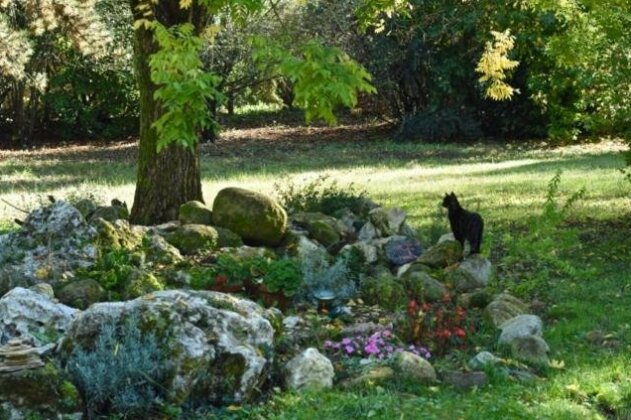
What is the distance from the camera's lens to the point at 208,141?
30.5 meters

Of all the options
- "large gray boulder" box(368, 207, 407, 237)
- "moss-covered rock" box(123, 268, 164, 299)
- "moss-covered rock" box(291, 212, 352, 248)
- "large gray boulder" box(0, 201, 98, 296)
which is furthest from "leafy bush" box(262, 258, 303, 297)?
"large gray boulder" box(368, 207, 407, 237)

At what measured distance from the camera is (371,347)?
657 centimetres

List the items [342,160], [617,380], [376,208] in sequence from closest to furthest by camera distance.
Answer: [617,380] < [376,208] < [342,160]

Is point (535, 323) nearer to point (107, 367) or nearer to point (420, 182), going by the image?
point (107, 367)

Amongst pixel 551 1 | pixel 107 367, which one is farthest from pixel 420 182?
pixel 107 367

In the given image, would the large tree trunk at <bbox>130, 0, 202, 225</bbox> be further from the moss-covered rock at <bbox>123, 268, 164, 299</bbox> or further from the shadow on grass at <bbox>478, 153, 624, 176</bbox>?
the shadow on grass at <bbox>478, 153, 624, 176</bbox>

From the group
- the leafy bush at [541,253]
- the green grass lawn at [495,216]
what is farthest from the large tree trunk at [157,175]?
the leafy bush at [541,253]

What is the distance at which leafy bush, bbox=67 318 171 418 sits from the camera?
17.5 ft

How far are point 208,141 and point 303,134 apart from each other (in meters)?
3.96

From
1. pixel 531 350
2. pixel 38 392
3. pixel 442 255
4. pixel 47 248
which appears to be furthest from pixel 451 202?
pixel 38 392

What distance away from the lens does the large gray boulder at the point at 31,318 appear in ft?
20.5

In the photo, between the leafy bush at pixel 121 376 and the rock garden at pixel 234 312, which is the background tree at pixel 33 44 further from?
the leafy bush at pixel 121 376

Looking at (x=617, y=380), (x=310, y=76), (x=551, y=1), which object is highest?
(x=551, y=1)

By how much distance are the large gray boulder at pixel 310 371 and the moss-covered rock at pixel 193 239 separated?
3.33 m
